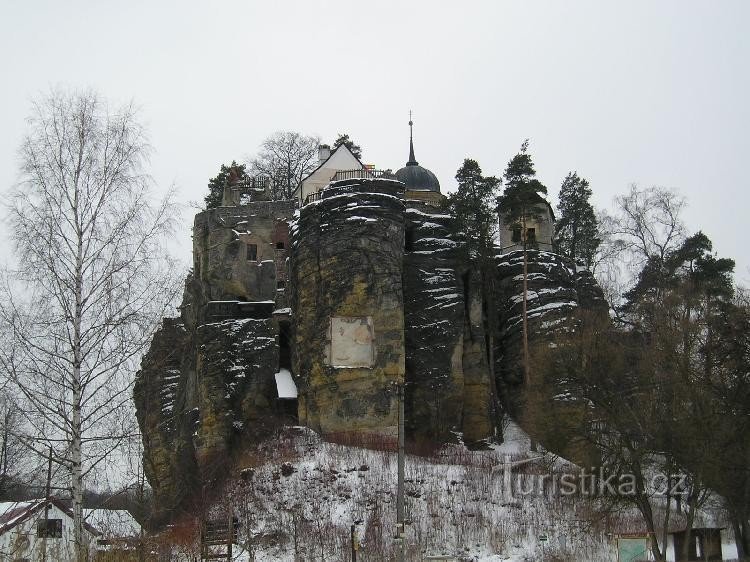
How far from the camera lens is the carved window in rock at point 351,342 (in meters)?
37.0

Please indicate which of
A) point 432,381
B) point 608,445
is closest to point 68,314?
point 608,445

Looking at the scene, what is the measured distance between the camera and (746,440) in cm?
2494

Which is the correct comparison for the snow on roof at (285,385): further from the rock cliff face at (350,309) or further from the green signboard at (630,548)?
the green signboard at (630,548)

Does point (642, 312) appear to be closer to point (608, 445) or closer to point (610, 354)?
point (610, 354)

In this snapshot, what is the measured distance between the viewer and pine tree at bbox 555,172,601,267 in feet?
159

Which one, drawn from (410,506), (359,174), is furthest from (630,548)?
(359,174)

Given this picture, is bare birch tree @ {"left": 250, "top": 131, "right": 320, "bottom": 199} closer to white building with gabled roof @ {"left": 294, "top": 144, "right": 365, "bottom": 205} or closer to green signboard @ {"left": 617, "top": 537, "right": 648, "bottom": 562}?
white building with gabled roof @ {"left": 294, "top": 144, "right": 365, "bottom": 205}

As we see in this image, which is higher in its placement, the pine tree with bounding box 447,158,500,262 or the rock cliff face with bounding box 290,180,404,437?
the pine tree with bounding box 447,158,500,262

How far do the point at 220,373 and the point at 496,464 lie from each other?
515 inches

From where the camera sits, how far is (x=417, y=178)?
174 ft

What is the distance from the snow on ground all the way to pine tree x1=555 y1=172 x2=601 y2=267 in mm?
15809

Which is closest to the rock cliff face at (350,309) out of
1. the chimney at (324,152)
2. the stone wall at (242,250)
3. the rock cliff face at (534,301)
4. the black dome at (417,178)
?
the stone wall at (242,250)

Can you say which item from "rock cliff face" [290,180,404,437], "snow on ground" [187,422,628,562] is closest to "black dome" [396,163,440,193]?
"rock cliff face" [290,180,404,437]

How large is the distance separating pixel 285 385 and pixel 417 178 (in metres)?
19.1
